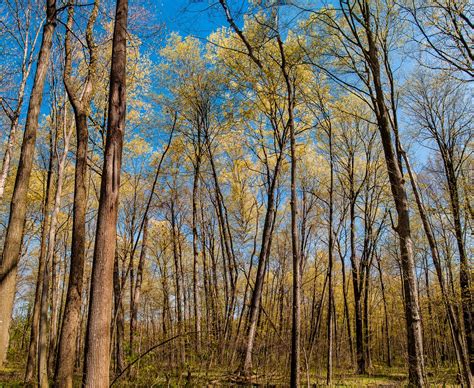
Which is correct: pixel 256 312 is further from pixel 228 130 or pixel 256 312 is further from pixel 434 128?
pixel 434 128

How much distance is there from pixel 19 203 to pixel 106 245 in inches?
175

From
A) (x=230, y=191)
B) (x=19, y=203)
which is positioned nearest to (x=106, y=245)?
(x=19, y=203)

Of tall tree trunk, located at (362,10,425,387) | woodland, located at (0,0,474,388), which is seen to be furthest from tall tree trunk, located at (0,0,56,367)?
tall tree trunk, located at (362,10,425,387)

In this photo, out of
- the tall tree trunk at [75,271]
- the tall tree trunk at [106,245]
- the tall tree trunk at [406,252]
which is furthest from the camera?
the tall tree trunk at [75,271]

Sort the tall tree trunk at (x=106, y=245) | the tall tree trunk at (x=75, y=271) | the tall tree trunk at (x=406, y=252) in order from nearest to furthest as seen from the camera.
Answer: the tall tree trunk at (x=106, y=245) → the tall tree trunk at (x=406, y=252) → the tall tree trunk at (x=75, y=271)

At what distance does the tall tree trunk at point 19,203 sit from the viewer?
6.53m

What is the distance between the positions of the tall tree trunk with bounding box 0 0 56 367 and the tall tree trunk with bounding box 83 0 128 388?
13.4 ft

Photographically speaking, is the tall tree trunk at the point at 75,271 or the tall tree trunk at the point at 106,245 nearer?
the tall tree trunk at the point at 106,245

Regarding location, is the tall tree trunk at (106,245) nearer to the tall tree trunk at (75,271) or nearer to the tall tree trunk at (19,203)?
the tall tree trunk at (75,271)

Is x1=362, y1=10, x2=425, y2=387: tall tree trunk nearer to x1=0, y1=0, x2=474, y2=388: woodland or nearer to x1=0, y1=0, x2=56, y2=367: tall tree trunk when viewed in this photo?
x1=0, y1=0, x2=474, y2=388: woodland

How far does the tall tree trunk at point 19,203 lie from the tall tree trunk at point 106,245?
408 cm

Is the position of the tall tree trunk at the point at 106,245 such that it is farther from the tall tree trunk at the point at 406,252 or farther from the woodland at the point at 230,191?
the tall tree trunk at the point at 406,252

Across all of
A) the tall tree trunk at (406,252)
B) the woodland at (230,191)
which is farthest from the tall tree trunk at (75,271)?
the tall tree trunk at (406,252)

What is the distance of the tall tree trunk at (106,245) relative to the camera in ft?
11.0
